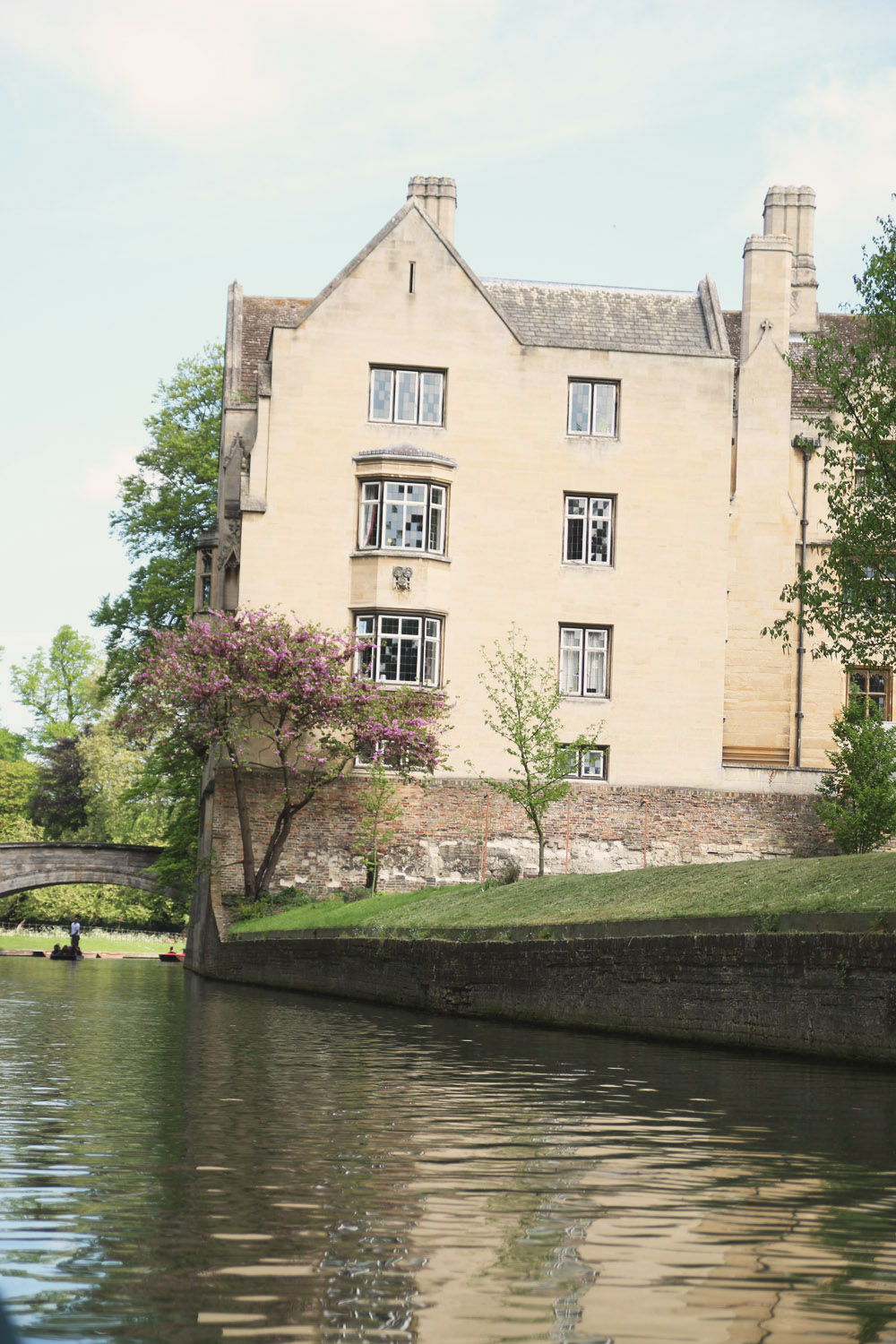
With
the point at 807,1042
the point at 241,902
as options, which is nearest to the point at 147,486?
the point at 241,902

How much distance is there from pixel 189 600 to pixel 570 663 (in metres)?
14.7

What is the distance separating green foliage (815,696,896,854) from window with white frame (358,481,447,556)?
34.7ft

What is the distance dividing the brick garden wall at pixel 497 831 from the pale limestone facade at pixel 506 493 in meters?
0.67

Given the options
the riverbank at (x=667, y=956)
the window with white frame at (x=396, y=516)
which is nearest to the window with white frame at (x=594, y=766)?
the window with white frame at (x=396, y=516)

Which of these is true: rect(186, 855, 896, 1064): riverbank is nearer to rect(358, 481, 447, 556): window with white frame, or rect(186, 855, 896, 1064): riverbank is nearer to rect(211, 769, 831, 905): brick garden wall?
rect(211, 769, 831, 905): brick garden wall

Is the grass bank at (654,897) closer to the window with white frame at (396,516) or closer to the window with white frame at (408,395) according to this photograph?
the window with white frame at (396,516)

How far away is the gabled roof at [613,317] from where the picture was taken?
39.2 metres

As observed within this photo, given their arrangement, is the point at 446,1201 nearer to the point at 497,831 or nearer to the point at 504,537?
the point at 497,831

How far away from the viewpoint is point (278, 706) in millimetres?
34000

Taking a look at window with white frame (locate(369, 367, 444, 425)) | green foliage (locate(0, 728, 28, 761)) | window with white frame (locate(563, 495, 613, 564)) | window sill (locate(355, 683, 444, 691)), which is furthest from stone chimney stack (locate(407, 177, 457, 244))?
green foliage (locate(0, 728, 28, 761))

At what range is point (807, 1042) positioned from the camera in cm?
1332

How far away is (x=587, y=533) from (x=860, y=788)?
8844mm

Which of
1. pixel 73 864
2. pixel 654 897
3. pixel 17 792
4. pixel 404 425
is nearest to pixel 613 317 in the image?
pixel 404 425

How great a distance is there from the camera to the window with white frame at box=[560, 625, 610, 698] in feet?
125
